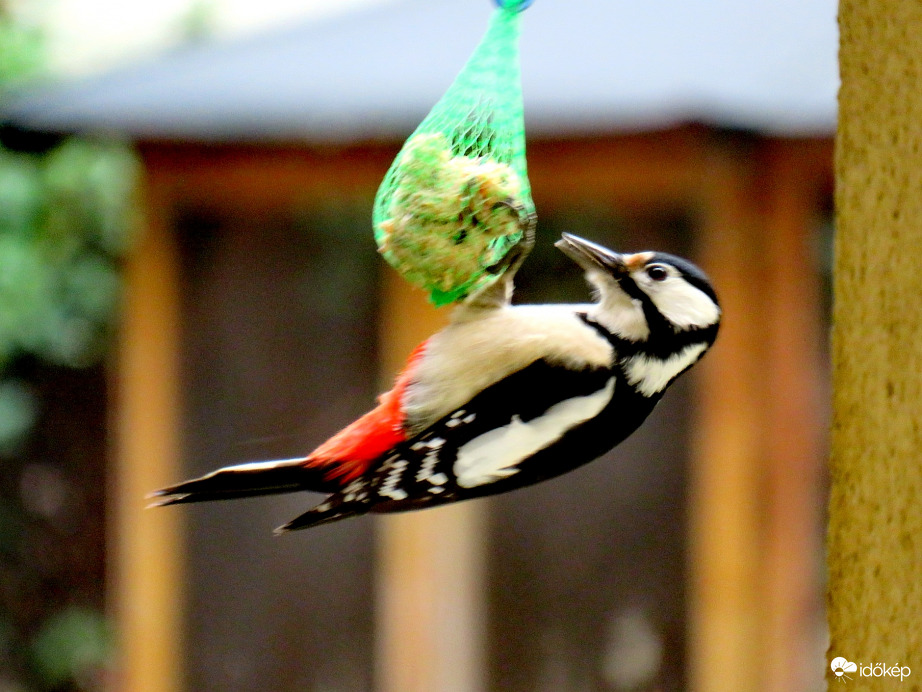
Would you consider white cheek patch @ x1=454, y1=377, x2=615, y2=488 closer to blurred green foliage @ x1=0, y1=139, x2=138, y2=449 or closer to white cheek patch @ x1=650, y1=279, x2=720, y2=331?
white cheek patch @ x1=650, y1=279, x2=720, y2=331

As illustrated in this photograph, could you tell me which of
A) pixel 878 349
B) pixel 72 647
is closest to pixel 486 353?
pixel 878 349

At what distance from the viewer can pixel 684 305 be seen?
4.38 ft

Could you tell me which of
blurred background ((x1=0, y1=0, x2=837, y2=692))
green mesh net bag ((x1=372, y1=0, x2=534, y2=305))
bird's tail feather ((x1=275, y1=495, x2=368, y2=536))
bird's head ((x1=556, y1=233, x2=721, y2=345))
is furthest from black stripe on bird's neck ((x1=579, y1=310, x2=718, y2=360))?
blurred background ((x1=0, y1=0, x2=837, y2=692))

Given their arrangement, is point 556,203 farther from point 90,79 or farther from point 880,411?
point 880,411

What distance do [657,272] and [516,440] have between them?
0.86 feet

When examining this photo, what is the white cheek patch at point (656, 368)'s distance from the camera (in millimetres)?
1335

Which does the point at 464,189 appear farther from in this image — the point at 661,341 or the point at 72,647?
the point at 72,647

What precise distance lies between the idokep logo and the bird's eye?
48 centimetres

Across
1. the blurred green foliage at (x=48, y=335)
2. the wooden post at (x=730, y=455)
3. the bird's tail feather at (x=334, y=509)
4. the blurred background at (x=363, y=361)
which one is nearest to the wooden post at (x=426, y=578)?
the blurred background at (x=363, y=361)

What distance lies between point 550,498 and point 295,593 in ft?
3.32

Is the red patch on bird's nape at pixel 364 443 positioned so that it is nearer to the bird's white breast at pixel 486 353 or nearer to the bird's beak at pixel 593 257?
the bird's white breast at pixel 486 353

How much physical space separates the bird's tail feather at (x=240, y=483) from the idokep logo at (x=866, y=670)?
1.91 feet

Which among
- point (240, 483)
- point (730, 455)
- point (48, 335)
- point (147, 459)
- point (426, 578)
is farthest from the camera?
point (147, 459)

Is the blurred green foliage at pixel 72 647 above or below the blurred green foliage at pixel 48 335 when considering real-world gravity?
below
